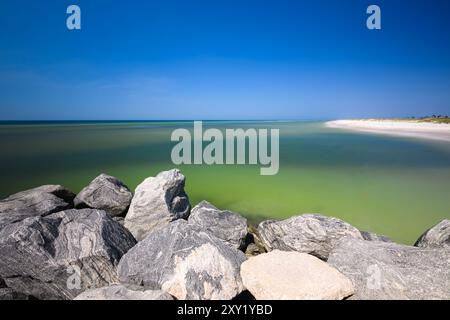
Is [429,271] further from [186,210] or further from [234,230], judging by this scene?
[186,210]

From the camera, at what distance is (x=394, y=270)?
4.09 metres

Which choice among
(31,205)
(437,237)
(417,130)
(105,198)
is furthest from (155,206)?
(417,130)

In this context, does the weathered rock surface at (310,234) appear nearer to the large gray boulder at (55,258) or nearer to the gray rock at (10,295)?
the large gray boulder at (55,258)

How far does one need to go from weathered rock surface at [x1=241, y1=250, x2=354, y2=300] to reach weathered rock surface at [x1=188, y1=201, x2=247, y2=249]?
1.41 metres

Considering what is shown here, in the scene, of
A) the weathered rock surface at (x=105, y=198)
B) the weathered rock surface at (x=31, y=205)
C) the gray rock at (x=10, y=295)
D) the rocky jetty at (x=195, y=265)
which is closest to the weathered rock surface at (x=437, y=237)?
the rocky jetty at (x=195, y=265)

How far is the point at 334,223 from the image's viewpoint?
5.68 m

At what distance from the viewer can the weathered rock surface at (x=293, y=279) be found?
373cm

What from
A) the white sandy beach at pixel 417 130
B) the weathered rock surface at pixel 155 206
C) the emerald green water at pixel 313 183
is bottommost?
the emerald green water at pixel 313 183

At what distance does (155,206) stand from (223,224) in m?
1.73

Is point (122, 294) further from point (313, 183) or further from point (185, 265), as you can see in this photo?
point (313, 183)

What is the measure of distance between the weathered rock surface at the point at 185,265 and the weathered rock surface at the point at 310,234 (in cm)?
136

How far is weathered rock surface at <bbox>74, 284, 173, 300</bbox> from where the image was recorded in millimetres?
3695

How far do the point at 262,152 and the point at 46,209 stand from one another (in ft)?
68.0
